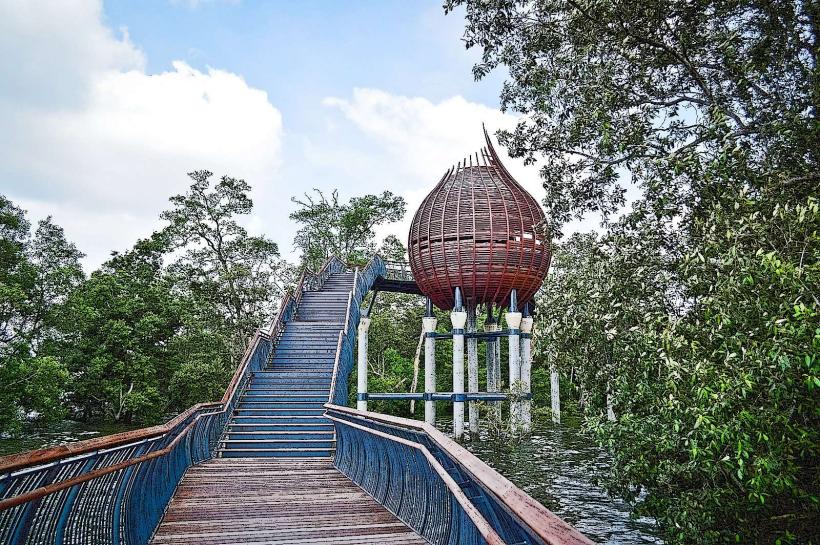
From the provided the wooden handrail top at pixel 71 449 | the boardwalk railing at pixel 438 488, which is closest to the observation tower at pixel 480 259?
the boardwalk railing at pixel 438 488

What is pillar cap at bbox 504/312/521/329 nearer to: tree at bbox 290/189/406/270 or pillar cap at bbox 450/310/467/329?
pillar cap at bbox 450/310/467/329

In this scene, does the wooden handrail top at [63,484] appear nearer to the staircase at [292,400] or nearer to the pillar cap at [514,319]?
the staircase at [292,400]

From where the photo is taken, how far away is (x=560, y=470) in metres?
17.8

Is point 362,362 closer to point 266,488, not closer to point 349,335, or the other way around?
point 349,335

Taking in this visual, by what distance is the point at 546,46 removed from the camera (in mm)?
9750

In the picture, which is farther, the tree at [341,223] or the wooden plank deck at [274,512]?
the tree at [341,223]

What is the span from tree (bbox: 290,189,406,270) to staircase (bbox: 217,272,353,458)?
20018 mm

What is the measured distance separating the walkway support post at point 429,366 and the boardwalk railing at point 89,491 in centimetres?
1581

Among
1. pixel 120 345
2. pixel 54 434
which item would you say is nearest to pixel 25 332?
pixel 120 345

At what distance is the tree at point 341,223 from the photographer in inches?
1646

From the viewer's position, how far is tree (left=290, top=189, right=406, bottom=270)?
137ft

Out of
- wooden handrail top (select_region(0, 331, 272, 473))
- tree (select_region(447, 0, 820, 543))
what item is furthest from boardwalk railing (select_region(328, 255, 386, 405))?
wooden handrail top (select_region(0, 331, 272, 473))

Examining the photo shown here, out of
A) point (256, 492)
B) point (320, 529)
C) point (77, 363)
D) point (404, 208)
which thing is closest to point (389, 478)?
point (320, 529)

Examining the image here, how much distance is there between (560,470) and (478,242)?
25.2ft
